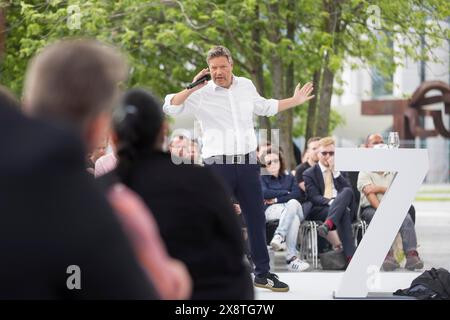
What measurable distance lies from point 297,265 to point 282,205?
0.86 metres

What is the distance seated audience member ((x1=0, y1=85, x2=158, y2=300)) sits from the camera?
2170mm

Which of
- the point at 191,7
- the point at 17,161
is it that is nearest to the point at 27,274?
the point at 17,161

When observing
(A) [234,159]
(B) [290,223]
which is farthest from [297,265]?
(A) [234,159]

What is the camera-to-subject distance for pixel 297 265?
36.3ft

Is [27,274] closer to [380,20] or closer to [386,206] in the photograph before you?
[386,206]

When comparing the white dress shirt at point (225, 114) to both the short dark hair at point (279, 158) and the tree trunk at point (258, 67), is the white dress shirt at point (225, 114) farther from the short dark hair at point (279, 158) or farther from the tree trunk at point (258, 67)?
the tree trunk at point (258, 67)

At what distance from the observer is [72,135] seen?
2.20 meters

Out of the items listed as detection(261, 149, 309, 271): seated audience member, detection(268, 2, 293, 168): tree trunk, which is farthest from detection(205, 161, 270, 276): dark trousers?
detection(268, 2, 293, 168): tree trunk

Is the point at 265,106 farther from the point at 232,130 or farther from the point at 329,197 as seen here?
the point at 329,197

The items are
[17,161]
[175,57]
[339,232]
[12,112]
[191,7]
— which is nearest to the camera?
[17,161]

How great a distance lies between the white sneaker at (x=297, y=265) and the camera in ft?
36.2

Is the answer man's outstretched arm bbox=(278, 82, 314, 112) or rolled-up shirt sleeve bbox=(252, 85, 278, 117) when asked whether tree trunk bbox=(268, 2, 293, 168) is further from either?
man's outstretched arm bbox=(278, 82, 314, 112)

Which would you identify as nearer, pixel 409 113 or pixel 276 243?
pixel 276 243
